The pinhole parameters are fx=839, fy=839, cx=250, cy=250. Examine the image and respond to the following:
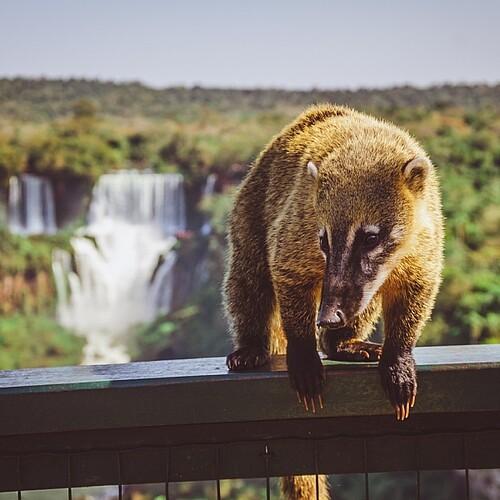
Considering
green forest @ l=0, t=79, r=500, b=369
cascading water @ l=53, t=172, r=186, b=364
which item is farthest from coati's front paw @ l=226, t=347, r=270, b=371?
cascading water @ l=53, t=172, r=186, b=364

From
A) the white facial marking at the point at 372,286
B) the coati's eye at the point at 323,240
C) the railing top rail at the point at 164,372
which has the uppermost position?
the coati's eye at the point at 323,240

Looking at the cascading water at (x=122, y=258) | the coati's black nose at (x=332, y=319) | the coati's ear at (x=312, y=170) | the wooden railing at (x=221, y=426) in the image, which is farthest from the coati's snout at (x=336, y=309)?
the cascading water at (x=122, y=258)

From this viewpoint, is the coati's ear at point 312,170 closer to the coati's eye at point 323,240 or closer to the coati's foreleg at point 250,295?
the coati's eye at point 323,240

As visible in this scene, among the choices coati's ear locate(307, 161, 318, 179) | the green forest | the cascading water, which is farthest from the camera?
the cascading water

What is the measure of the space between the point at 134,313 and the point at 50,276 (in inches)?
60.2

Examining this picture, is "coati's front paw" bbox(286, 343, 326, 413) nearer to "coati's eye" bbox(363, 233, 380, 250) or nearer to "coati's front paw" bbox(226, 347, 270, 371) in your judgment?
"coati's front paw" bbox(226, 347, 270, 371)

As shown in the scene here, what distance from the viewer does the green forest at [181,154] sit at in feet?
43.2

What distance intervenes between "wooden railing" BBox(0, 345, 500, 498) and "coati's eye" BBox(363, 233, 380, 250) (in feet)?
1.01

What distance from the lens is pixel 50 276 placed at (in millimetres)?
13508

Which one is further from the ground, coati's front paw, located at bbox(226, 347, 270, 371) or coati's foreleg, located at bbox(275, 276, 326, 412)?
coati's foreleg, located at bbox(275, 276, 326, 412)

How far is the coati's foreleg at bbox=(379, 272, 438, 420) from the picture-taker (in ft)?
5.62

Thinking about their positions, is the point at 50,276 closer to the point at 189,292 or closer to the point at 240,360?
the point at 189,292

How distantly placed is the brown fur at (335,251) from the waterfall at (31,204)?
11622mm

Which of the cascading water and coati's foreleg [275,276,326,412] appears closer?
coati's foreleg [275,276,326,412]
